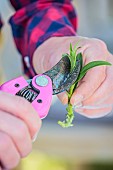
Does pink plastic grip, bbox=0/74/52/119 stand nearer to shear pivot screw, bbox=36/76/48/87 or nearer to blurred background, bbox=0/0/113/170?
shear pivot screw, bbox=36/76/48/87

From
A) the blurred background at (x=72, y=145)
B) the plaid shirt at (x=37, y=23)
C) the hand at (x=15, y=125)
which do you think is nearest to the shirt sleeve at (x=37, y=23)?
the plaid shirt at (x=37, y=23)

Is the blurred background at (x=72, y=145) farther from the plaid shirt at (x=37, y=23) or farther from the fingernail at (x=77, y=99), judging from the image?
the fingernail at (x=77, y=99)

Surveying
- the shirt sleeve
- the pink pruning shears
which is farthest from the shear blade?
the shirt sleeve

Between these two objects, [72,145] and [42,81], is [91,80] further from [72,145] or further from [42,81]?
[72,145]

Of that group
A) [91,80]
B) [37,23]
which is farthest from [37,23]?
[91,80]

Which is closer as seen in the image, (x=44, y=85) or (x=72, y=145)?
(x=44, y=85)

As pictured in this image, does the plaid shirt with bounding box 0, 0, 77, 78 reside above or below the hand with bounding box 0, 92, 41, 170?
below

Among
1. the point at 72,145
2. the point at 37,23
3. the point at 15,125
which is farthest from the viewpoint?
the point at 72,145

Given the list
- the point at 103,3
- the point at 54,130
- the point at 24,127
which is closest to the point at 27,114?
the point at 24,127
